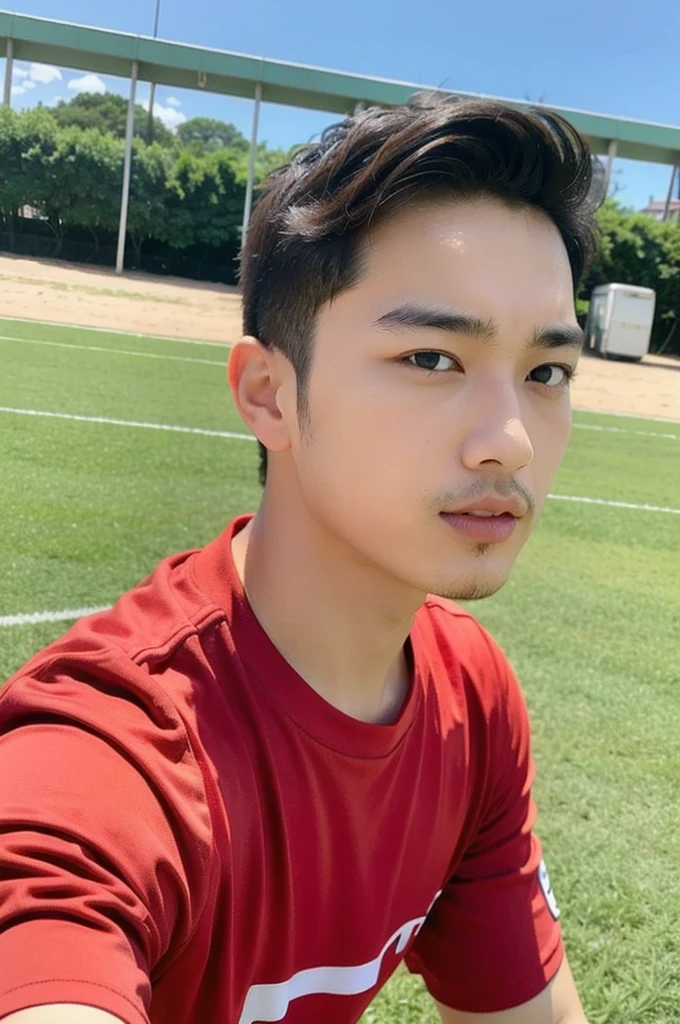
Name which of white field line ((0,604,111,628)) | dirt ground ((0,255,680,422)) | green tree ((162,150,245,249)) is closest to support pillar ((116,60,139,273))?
dirt ground ((0,255,680,422))

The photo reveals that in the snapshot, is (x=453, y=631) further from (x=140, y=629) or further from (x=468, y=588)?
(x=140, y=629)

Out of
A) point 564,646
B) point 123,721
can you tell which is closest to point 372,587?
point 123,721

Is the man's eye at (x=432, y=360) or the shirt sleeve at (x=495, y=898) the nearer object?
the man's eye at (x=432, y=360)

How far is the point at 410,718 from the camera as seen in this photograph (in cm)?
133

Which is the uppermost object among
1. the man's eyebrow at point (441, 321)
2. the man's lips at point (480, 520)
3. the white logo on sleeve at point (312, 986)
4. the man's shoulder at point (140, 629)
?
the man's eyebrow at point (441, 321)

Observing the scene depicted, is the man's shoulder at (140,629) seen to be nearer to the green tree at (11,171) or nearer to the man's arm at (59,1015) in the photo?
the man's arm at (59,1015)

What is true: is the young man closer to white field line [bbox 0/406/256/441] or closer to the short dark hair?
the short dark hair

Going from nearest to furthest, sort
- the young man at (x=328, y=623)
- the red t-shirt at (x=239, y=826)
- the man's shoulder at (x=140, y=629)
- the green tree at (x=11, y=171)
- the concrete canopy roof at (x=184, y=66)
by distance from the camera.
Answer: the red t-shirt at (x=239, y=826) → the young man at (x=328, y=623) → the man's shoulder at (x=140, y=629) → the green tree at (x=11, y=171) → the concrete canopy roof at (x=184, y=66)

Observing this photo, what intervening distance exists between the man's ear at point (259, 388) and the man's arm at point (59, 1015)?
2.58ft

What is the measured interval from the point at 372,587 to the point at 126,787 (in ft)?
1.62

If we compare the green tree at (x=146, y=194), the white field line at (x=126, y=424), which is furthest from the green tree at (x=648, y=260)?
the green tree at (x=146, y=194)

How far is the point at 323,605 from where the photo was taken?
4.20ft

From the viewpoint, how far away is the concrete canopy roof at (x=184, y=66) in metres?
4.94

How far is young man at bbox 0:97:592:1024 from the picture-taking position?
95cm
